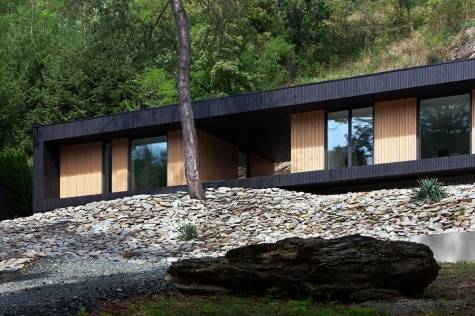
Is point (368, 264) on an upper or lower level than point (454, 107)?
lower

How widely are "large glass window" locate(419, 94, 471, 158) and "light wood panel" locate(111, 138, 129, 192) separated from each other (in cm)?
888

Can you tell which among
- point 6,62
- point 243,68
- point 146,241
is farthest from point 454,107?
point 6,62

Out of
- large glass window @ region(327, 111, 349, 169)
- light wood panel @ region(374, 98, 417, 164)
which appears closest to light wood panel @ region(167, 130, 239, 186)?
large glass window @ region(327, 111, 349, 169)

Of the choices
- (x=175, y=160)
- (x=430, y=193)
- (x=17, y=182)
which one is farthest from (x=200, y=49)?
(x=430, y=193)

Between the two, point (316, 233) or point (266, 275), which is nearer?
point (266, 275)

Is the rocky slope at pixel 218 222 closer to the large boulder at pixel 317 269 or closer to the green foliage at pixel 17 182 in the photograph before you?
the large boulder at pixel 317 269

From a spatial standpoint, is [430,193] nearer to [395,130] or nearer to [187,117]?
[395,130]

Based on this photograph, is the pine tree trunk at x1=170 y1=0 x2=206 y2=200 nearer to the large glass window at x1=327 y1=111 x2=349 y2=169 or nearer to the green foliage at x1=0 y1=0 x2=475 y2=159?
the green foliage at x1=0 y1=0 x2=475 y2=159

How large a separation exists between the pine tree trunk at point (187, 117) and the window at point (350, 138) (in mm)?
3626

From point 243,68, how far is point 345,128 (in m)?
17.9

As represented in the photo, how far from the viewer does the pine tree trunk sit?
63.2 feet

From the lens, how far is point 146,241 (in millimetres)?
15867

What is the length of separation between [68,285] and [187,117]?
10.5m

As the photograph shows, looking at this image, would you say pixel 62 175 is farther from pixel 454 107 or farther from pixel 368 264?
pixel 368 264
